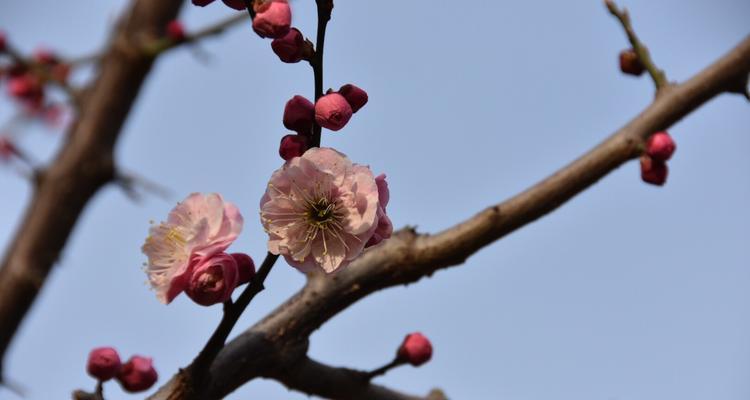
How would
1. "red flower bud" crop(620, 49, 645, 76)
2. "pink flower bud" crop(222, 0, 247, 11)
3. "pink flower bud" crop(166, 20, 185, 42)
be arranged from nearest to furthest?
"pink flower bud" crop(222, 0, 247, 11)
"red flower bud" crop(620, 49, 645, 76)
"pink flower bud" crop(166, 20, 185, 42)

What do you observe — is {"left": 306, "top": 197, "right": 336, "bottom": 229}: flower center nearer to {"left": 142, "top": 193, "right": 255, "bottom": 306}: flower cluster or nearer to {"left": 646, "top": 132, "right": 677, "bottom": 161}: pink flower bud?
{"left": 142, "top": 193, "right": 255, "bottom": 306}: flower cluster

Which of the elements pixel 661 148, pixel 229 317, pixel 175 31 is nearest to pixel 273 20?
pixel 229 317

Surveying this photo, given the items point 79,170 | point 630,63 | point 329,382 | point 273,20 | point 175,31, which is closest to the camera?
point 273,20

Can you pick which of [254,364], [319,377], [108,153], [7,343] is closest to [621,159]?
[319,377]

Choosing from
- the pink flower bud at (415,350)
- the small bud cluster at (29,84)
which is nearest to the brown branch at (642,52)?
the pink flower bud at (415,350)

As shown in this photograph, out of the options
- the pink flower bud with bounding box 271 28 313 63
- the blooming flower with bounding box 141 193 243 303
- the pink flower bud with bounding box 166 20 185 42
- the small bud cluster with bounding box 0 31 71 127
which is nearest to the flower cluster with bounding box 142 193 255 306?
the blooming flower with bounding box 141 193 243 303

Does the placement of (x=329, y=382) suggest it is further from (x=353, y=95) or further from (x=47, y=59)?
(x=47, y=59)

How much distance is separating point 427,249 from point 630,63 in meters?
0.98

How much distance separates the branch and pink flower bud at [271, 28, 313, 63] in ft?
2.57

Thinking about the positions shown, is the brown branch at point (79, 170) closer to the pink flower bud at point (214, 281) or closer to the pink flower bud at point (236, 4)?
the pink flower bud at point (214, 281)

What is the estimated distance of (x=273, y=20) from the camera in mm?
1262

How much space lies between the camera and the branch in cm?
181

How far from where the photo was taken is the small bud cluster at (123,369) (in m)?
1.56

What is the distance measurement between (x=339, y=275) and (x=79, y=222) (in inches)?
47.8
